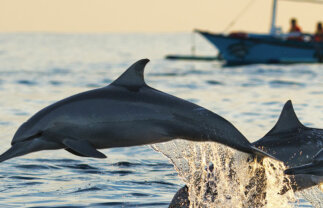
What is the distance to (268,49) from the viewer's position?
129ft

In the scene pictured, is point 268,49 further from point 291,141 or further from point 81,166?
point 291,141

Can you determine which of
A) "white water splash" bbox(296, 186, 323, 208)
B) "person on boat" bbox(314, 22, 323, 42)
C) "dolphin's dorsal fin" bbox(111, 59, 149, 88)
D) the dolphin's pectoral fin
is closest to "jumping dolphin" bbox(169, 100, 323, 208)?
"white water splash" bbox(296, 186, 323, 208)

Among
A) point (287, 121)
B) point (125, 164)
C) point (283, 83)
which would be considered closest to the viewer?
point (287, 121)

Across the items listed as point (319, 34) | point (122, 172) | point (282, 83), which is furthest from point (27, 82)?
point (122, 172)

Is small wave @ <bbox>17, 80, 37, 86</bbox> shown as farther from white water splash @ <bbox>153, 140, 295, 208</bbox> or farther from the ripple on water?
white water splash @ <bbox>153, 140, 295, 208</bbox>

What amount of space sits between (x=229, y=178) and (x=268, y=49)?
31131mm

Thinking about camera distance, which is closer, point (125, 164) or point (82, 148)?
point (82, 148)

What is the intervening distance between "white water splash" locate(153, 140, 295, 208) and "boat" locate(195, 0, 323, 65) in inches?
1193

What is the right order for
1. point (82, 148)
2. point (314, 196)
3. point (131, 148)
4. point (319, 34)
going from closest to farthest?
point (82, 148) < point (314, 196) < point (131, 148) < point (319, 34)

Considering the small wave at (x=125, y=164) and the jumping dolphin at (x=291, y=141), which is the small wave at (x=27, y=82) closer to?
the small wave at (x=125, y=164)

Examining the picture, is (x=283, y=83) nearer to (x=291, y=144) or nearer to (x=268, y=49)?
(x=268, y=49)

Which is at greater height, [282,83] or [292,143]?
[282,83]

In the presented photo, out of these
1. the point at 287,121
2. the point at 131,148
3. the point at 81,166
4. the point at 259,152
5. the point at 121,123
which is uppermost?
the point at 131,148

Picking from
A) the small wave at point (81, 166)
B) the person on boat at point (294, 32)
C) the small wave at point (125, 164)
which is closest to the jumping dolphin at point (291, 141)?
the small wave at point (125, 164)
